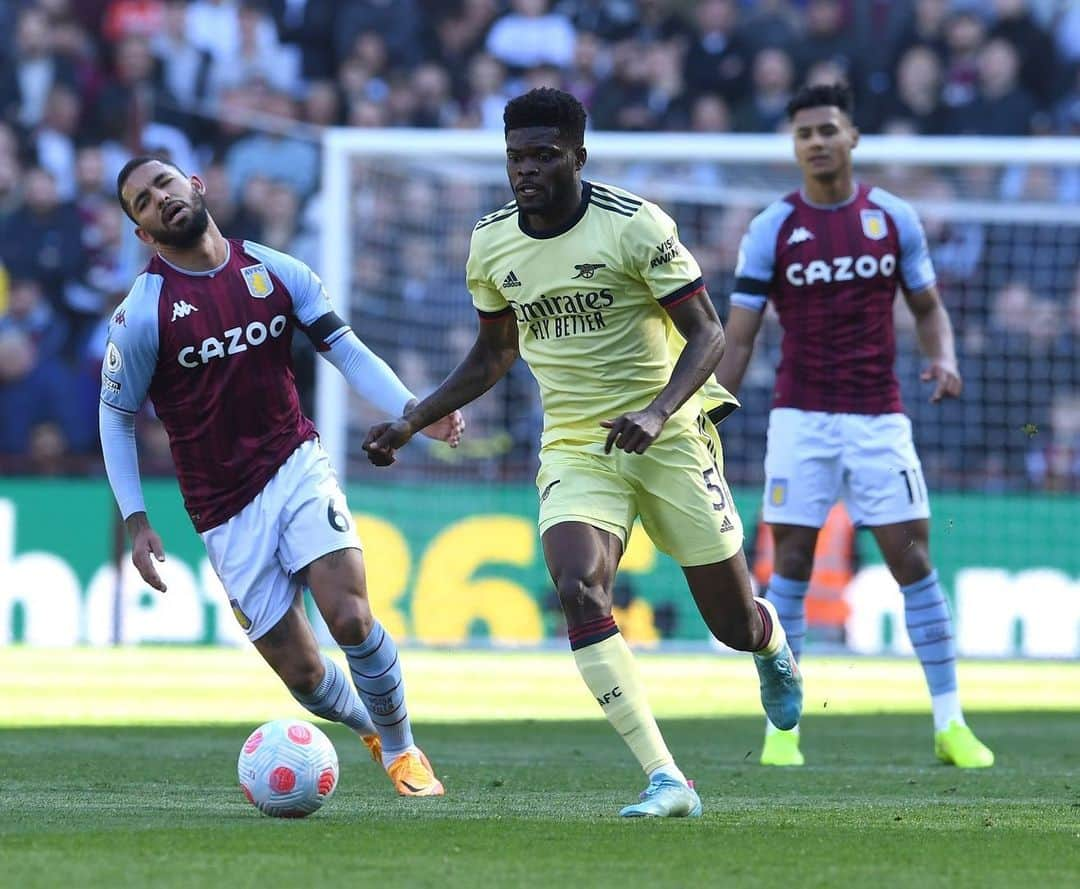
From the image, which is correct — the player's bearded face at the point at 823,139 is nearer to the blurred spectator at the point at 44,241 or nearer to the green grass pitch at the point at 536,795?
the green grass pitch at the point at 536,795

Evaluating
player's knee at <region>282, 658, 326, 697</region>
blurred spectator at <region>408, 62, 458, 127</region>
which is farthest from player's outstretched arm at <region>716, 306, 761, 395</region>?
blurred spectator at <region>408, 62, 458, 127</region>

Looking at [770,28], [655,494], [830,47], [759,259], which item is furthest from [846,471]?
[770,28]

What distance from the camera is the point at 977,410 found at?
1667 cm

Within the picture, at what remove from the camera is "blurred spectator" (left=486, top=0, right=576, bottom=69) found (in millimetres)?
20453

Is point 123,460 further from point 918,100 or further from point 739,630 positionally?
point 918,100

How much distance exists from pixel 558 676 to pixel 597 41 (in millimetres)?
8354

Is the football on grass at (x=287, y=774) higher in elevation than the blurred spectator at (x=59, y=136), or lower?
lower

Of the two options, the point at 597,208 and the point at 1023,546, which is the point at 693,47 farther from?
the point at 597,208

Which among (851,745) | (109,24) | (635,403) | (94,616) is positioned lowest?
(94,616)

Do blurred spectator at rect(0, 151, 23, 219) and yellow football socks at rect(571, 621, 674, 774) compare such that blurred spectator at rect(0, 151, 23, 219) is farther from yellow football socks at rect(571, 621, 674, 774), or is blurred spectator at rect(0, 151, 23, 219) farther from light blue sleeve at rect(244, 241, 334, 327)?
yellow football socks at rect(571, 621, 674, 774)

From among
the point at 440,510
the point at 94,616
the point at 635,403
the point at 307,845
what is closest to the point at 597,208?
the point at 635,403

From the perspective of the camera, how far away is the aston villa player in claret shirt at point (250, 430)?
732 centimetres

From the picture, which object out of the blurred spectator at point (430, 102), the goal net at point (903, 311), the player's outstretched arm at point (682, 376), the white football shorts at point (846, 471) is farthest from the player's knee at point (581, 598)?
the blurred spectator at point (430, 102)

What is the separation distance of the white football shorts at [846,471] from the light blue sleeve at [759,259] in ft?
1.76
